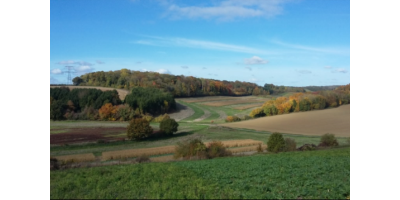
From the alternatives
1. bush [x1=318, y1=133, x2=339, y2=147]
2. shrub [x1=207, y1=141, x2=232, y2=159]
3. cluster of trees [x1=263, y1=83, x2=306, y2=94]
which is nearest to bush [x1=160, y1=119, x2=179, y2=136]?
shrub [x1=207, y1=141, x2=232, y2=159]

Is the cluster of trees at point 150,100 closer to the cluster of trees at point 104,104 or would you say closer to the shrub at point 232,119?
the cluster of trees at point 104,104

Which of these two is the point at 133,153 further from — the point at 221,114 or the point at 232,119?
the point at 232,119

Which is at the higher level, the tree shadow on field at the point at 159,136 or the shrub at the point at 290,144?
the tree shadow on field at the point at 159,136

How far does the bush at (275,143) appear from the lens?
31.7ft

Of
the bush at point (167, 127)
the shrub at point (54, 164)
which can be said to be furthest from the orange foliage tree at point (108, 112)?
the shrub at point (54, 164)

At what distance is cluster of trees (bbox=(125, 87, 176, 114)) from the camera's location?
8445 millimetres

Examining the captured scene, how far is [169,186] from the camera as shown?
5566 millimetres

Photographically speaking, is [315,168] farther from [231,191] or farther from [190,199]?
[190,199]

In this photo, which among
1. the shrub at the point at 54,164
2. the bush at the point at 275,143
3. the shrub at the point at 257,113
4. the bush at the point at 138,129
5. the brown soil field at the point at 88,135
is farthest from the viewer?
the shrub at the point at 257,113

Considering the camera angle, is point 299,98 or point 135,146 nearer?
point 135,146

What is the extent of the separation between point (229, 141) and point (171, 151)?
1.95 m

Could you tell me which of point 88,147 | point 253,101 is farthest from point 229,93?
point 88,147

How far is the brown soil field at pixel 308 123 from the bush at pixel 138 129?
2.91m
